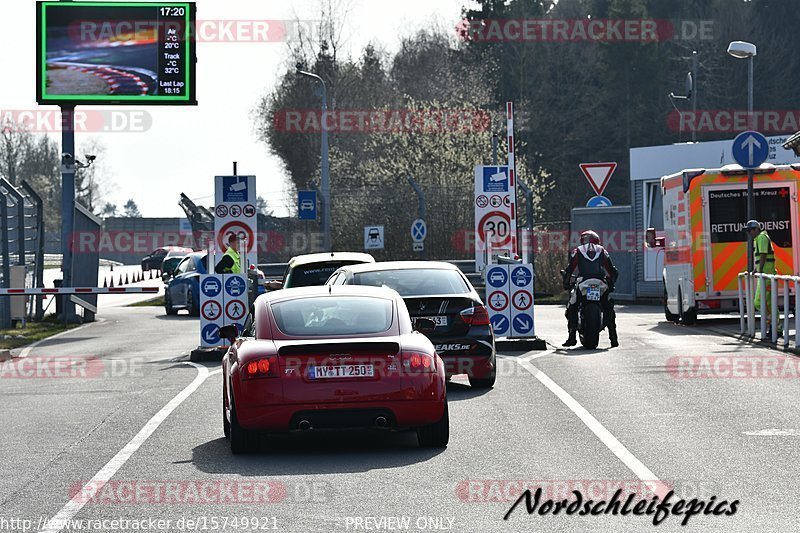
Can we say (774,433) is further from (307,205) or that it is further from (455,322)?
(307,205)

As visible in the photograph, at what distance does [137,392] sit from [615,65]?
221ft

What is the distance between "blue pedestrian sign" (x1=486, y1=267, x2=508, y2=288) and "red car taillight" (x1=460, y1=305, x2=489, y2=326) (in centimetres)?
569

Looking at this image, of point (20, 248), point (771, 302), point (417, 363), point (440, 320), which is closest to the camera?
point (417, 363)

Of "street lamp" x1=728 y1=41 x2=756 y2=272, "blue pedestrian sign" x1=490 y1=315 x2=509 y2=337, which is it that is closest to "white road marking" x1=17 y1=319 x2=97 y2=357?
"blue pedestrian sign" x1=490 y1=315 x2=509 y2=337

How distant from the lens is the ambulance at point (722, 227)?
1041 inches

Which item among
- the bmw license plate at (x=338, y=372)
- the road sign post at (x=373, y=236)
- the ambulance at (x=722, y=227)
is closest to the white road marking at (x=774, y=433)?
the bmw license plate at (x=338, y=372)

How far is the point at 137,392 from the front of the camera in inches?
645

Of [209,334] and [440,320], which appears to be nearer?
[440,320]

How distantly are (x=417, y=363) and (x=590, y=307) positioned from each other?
33.1 ft

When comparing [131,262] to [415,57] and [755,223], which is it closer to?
[415,57]

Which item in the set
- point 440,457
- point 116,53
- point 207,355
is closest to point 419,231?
point 116,53

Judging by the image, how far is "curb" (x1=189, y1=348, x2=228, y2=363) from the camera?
20.9 meters

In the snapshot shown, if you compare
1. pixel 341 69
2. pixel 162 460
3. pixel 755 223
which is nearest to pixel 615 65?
pixel 341 69

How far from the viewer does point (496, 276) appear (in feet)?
70.5
